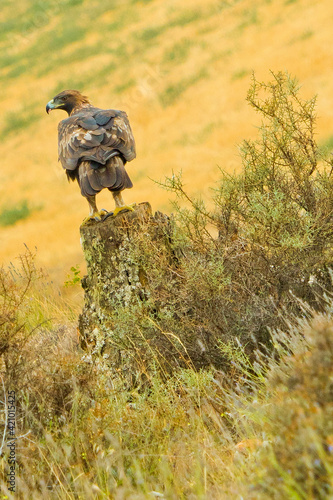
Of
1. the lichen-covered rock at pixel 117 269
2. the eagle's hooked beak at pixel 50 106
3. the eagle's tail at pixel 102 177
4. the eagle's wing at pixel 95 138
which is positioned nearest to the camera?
the lichen-covered rock at pixel 117 269

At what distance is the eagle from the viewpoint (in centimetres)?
472

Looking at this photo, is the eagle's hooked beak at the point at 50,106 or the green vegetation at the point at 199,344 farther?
the eagle's hooked beak at the point at 50,106

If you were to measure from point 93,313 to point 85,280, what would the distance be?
0.28m

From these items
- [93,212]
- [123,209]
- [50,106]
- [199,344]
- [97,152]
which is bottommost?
[199,344]

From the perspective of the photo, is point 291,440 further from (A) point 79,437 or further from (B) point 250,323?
(B) point 250,323

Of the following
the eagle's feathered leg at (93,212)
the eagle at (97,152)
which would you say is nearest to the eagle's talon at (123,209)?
the eagle at (97,152)

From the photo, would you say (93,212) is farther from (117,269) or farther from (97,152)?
(117,269)

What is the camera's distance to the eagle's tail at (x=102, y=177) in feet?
15.4

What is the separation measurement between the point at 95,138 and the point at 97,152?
0.17 meters

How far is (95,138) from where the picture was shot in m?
4.89

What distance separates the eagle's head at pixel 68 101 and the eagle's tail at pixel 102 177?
1.75 meters

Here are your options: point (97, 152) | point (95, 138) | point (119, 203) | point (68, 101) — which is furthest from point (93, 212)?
point (68, 101)

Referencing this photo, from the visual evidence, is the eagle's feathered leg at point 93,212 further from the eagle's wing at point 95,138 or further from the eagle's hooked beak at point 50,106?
the eagle's hooked beak at point 50,106

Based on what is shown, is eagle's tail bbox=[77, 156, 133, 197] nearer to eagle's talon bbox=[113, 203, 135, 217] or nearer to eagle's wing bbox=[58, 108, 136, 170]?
eagle's wing bbox=[58, 108, 136, 170]
